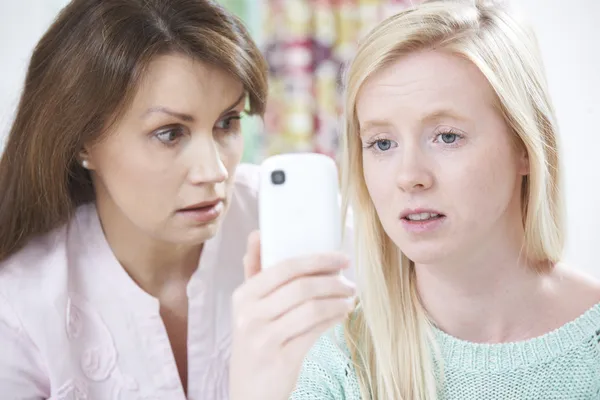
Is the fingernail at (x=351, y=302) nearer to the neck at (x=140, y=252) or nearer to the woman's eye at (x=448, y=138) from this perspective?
the woman's eye at (x=448, y=138)

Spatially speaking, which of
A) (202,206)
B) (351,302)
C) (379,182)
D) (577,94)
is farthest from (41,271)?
(577,94)

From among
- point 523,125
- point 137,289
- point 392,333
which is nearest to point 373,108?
point 523,125

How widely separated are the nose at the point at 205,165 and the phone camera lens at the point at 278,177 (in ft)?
0.57

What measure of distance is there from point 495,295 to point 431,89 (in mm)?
264

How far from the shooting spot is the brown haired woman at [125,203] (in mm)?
1188

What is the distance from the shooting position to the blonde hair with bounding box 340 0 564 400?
2.95 feet

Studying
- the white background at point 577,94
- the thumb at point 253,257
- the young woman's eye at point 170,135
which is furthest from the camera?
the white background at point 577,94

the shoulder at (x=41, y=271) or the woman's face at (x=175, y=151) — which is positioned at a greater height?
the woman's face at (x=175, y=151)

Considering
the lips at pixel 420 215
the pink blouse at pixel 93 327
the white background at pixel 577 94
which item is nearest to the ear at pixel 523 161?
the lips at pixel 420 215

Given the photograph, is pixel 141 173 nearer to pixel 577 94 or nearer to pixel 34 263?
pixel 34 263

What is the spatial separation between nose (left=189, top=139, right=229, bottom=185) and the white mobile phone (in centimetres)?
16

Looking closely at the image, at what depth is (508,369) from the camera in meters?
0.93

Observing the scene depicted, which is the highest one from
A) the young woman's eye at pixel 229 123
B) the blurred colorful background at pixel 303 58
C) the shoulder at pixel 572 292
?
the blurred colorful background at pixel 303 58

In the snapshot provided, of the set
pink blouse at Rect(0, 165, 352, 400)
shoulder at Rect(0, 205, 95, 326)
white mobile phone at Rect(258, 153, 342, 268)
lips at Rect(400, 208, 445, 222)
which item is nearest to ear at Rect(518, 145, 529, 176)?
lips at Rect(400, 208, 445, 222)
